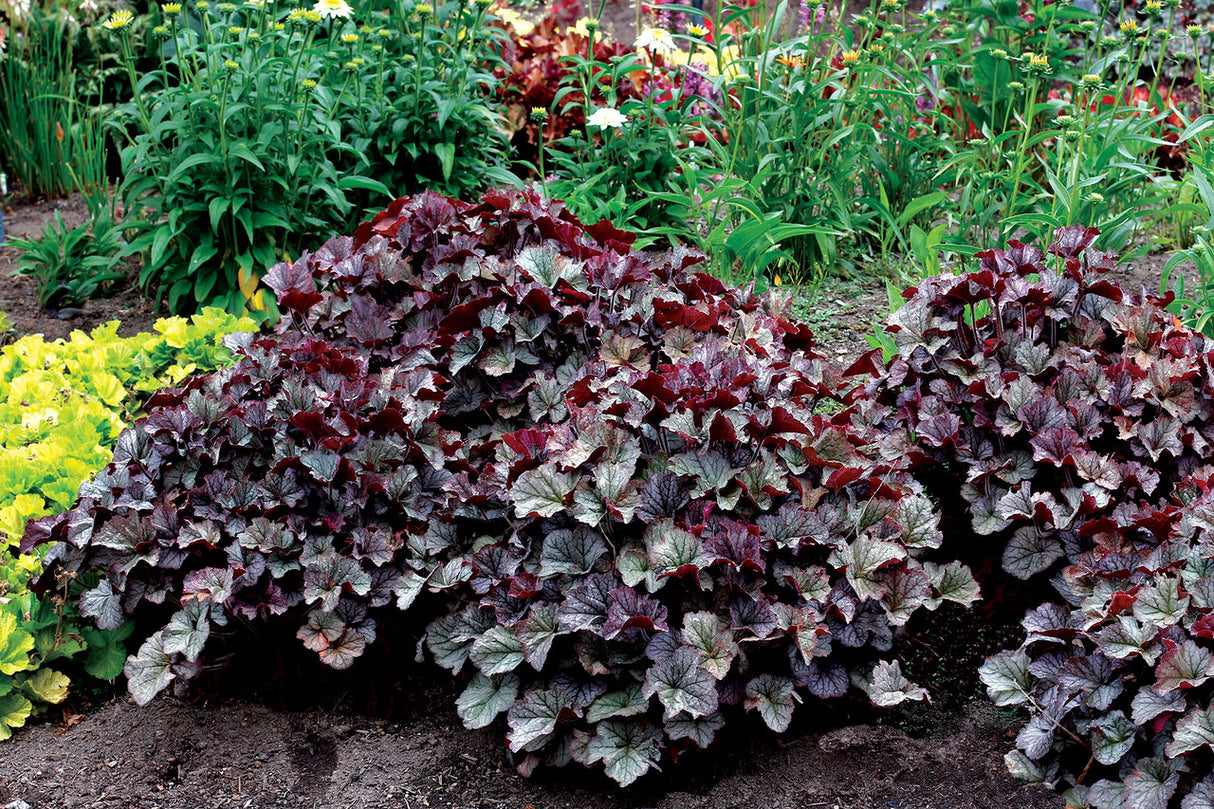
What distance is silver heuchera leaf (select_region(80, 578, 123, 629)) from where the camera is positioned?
2.12 meters

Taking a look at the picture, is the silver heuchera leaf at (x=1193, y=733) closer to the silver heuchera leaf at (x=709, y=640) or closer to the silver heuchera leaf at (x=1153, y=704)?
the silver heuchera leaf at (x=1153, y=704)

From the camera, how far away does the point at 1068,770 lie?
1.84m

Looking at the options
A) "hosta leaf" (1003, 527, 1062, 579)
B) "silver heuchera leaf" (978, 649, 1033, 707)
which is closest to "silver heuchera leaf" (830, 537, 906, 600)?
"silver heuchera leaf" (978, 649, 1033, 707)

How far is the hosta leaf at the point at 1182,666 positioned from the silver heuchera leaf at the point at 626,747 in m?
0.86

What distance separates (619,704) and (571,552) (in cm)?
30

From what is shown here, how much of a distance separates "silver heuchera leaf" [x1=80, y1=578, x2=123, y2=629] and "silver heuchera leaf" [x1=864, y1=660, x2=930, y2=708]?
61.7 inches

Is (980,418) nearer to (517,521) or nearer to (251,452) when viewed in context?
(517,521)

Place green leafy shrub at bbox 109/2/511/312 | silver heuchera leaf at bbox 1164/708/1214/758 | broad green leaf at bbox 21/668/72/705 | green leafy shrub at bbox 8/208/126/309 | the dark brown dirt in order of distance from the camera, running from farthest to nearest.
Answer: green leafy shrub at bbox 8/208/126/309, the dark brown dirt, green leafy shrub at bbox 109/2/511/312, broad green leaf at bbox 21/668/72/705, silver heuchera leaf at bbox 1164/708/1214/758

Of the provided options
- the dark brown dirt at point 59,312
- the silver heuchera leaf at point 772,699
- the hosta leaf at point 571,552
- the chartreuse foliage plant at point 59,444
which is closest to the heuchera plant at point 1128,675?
the silver heuchera leaf at point 772,699

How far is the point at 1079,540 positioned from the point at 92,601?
6.91 ft

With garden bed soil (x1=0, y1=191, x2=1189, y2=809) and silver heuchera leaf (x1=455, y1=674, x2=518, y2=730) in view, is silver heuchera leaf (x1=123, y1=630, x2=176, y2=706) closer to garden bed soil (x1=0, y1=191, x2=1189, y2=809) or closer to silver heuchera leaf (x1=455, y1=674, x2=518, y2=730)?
garden bed soil (x1=0, y1=191, x2=1189, y2=809)

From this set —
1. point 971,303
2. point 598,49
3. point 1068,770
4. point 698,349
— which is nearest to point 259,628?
point 698,349

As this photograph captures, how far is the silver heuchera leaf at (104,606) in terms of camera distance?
212 centimetres

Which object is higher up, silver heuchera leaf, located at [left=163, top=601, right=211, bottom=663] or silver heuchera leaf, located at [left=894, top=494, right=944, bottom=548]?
silver heuchera leaf, located at [left=894, top=494, right=944, bottom=548]
